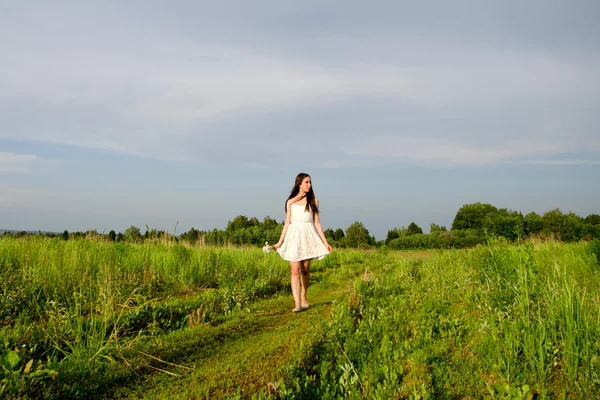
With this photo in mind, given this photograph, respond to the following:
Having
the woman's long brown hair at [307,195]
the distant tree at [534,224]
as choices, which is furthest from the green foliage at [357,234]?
the woman's long brown hair at [307,195]

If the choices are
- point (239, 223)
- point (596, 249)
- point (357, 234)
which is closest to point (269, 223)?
point (239, 223)

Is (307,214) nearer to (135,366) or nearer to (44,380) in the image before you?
(135,366)

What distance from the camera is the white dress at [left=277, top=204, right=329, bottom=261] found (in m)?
7.43

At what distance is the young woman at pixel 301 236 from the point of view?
7.41m

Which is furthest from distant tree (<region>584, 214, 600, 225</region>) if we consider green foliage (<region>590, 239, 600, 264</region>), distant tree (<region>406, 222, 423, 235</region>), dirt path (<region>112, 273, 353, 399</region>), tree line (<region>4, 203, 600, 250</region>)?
dirt path (<region>112, 273, 353, 399</region>)

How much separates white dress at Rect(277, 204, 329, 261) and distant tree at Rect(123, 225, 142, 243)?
8616 millimetres

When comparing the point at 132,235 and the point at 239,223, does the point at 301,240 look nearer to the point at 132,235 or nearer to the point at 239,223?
the point at 132,235

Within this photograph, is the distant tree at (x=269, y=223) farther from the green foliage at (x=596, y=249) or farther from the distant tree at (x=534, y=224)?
the green foliage at (x=596, y=249)

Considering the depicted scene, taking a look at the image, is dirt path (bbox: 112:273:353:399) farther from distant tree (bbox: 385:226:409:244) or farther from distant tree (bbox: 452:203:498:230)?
distant tree (bbox: 452:203:498:230)

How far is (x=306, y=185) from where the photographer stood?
761 cm

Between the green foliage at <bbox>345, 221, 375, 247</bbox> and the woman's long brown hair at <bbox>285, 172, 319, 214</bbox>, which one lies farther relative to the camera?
the green foliage at <bbox>345, 221, 375, 247</bbox>

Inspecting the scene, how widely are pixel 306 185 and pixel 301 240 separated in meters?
1.05

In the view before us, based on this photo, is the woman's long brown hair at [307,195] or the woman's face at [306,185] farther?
the woman's long brown hair at [307,195]

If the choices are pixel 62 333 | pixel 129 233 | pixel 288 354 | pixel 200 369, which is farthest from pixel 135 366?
pixel 129 233
